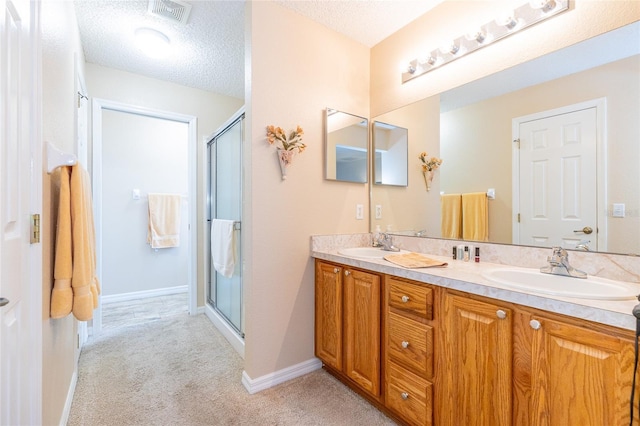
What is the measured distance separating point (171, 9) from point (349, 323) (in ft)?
8.17

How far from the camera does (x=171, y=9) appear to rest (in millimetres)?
2016

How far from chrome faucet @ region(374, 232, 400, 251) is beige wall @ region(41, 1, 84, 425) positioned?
6.31ft

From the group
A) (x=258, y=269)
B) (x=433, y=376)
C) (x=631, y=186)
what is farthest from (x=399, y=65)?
(x=433, y=376)

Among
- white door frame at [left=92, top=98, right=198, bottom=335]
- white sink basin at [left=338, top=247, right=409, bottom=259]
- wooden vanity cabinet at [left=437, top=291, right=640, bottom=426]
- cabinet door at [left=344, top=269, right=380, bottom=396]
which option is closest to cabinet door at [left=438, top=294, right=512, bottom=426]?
wooden vanity cabinet at [left=437, top=291, right=640, bottom=426]

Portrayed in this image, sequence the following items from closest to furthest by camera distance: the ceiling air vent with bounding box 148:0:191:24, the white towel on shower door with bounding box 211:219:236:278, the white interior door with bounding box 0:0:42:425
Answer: the white interior door with bounding box 0:0:42:425 → the ceiling air vent with bounding box 148:0:191:24 → the white towel on shower door with bounding box 211:219:236:278

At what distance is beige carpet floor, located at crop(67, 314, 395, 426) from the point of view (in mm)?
1594

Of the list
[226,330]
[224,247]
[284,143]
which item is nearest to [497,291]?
[284,143]

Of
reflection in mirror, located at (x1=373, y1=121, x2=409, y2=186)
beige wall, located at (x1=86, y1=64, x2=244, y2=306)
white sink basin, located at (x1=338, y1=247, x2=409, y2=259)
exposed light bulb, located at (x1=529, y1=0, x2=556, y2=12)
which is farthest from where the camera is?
beige wall, located at (x1=86, y1=64, x2=244, y2=306)

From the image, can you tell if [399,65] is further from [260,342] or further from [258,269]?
[260,342]

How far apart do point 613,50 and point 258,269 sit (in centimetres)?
213

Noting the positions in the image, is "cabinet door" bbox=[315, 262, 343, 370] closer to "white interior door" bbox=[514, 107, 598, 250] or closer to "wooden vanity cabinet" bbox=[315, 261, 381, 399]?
"wooden vanity cabinet" bbox=[315, 261, 381, 399]

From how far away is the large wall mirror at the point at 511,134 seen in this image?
123 cm

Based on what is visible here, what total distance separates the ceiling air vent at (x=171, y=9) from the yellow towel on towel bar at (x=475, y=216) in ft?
7.60

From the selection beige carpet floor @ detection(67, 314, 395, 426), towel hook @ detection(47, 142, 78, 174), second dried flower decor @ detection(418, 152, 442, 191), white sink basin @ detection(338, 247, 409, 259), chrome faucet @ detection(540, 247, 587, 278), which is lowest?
beige carpet floor @ detection(67, 314, 395, 426)
